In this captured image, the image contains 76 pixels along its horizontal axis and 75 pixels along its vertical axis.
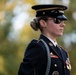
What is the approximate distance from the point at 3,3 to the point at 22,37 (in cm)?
119

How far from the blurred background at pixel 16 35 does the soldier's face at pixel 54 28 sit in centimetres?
870

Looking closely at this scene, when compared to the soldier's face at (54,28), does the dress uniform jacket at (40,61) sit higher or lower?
lower

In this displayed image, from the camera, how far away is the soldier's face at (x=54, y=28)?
531 centimetres

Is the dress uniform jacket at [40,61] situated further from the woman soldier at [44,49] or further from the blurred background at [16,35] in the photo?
the blurred background at [16,35]

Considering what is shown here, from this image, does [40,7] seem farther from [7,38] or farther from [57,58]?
[7,38]

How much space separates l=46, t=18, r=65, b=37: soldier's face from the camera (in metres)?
5.31

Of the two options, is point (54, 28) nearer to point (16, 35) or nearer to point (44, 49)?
point (44, 49)

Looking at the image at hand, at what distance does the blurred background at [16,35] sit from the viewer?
14523 mm

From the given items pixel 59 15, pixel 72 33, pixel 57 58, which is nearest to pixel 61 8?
pixel 59 15

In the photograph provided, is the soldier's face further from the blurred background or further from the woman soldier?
the blurred background

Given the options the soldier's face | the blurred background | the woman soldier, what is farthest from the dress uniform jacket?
the blurred background

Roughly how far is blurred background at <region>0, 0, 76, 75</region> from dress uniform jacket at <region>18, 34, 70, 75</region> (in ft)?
28.4

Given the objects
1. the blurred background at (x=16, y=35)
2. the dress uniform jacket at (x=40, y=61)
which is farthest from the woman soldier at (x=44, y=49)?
the blurred background at (x=16, y=35)

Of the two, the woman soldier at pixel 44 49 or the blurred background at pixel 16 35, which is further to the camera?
the blurred background at pixel 16 35
